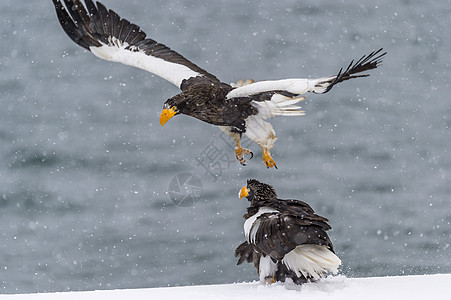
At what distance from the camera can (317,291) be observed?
4.79 metres

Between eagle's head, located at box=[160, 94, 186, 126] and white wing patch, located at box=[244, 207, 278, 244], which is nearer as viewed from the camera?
white wing patch, located at box=[244, 207, 278, 244]

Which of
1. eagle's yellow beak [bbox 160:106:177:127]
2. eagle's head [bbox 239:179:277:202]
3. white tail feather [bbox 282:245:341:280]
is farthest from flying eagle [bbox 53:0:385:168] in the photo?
white tail feather [bbox 282:245:341:280]

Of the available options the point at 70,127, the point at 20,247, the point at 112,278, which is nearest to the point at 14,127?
the point at 70,127

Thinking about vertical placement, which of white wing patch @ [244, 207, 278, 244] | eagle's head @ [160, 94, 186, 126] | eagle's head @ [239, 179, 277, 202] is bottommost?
white wing patch @ [244, 207, 278, 244]

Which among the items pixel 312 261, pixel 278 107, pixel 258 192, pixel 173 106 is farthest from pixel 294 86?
pixel 312 261

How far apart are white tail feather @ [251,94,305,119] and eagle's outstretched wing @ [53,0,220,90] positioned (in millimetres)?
816

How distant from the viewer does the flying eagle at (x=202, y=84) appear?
17.8ft

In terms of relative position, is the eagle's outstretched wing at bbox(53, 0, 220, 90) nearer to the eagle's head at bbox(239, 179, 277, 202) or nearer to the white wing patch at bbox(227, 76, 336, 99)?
the white wing patch at bbox(227, 76, 336, 99)

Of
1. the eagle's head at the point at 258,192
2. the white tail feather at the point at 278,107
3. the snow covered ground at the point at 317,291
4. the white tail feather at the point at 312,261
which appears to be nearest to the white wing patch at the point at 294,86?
the white tail feather at the point at 278,107

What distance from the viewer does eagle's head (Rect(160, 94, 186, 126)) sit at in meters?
5.83

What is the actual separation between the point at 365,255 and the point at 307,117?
3517 mm

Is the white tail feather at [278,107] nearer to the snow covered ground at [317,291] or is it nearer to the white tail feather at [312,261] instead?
the white tail feather at [312,261]

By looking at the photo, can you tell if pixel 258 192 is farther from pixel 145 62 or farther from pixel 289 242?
pixel 145 62

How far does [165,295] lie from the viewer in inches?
188
